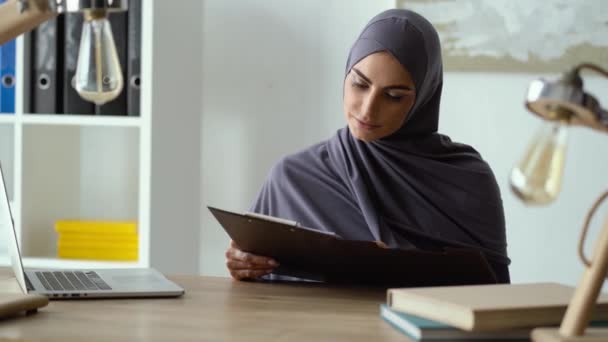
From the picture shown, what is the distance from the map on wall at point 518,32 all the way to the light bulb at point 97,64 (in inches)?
80.8

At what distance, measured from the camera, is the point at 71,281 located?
1.84 metres

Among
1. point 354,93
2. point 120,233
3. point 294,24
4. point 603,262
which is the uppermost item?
point 294,24

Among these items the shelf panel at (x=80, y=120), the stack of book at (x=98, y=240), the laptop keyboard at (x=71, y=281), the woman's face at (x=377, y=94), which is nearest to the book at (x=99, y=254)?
the stack of book at (x=98, y=240)

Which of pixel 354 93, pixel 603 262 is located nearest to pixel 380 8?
pixel 354 93

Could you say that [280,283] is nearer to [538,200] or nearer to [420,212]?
[420,212]

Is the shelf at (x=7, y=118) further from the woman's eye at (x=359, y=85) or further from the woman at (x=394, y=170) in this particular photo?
the woman's eye at (x=359, y=85)

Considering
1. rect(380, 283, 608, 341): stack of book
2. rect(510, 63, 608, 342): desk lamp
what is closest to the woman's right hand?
rect(380, 283, 608, 341): stack of book

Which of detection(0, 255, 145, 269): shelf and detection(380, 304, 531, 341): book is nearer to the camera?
detection(380, 304, 531, 341): book

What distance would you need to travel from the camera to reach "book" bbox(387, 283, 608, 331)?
1259mm

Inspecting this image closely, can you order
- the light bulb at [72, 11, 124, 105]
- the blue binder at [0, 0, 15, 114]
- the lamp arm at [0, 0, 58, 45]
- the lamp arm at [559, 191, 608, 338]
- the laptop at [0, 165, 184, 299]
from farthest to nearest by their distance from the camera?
the blue binder at [0, 0, 15, 114] → the laptop at [0, 165, 184, 299] → the lamp arm at [0, 0, 58, 45] → the light bulb at [72, 11, 124, 105] → the lamp arm at [559, 191, 608, 338]

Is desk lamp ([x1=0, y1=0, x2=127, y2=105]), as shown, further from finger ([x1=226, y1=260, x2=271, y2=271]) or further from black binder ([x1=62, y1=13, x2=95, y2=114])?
black binder ([x1=62, y1=13, x2=95, y2=114])

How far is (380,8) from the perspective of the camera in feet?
10.9

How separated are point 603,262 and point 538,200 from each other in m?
0.18

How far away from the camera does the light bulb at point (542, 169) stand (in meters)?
1.08
